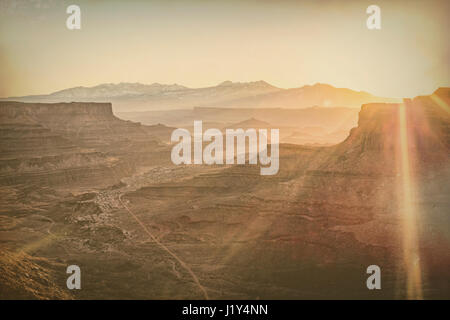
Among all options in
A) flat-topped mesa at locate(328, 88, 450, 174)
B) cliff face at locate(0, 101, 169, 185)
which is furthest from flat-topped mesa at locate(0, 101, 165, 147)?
flat-topped mesa at locate(328, 88, 450, 174)

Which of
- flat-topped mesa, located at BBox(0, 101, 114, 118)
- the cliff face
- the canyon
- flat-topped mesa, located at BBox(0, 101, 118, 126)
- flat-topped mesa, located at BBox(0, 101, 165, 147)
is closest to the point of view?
the canyon

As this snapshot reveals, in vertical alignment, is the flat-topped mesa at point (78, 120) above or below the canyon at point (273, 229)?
above

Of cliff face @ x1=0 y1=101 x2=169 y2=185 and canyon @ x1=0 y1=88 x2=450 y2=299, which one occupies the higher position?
cliff face @ x1=0 y1=101 x2=169 y2=185

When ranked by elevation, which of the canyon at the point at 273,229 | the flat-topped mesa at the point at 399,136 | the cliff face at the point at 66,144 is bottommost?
the canyon at the point at 273,229

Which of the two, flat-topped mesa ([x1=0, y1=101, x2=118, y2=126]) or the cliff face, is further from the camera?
flat-topped mesa ([x1=0, y1=101, x2=118, y2=126])

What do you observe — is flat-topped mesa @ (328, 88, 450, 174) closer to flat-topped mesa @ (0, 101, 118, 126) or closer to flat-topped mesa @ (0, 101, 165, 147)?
flat-topped mesa @ (0, 101, 165, 147)

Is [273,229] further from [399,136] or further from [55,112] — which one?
[55,112]

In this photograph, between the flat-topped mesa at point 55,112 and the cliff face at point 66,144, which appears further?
the flat-topped mesa at point 55,112

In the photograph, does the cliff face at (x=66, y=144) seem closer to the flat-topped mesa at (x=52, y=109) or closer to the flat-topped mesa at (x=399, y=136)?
the flat-topped mesa at (x=52, y=109)

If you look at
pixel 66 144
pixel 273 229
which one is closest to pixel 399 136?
pixel 273 229

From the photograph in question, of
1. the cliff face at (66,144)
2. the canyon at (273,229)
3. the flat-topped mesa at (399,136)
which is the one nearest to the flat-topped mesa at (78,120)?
the cliff face at (66,144)

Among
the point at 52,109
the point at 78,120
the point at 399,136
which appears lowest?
the point at 399,136

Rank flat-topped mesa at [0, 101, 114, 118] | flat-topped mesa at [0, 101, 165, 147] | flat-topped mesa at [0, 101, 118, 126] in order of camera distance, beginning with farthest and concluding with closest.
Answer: flat-topped mesa at [0, 101, 165, 147]
flat-topped mesa at [0, 101, 118, 126]
flat-topped mesa at [0, 101, 114, 118]
